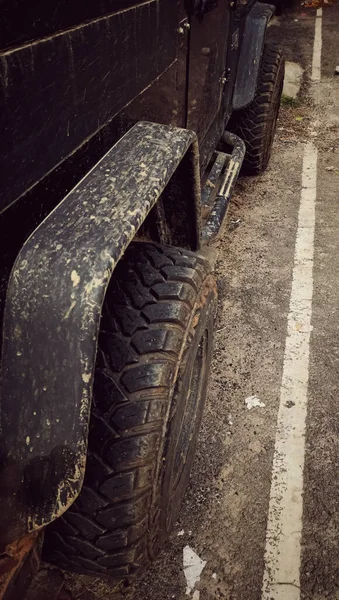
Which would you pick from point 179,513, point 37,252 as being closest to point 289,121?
point 179,513

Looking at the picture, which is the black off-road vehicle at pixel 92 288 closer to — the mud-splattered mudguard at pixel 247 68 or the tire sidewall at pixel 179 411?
the tire sidewall at pixel 179 411

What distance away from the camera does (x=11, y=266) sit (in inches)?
49.0

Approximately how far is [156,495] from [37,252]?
2.58 ft

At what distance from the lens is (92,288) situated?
44.7 inches

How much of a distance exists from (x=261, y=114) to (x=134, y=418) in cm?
336

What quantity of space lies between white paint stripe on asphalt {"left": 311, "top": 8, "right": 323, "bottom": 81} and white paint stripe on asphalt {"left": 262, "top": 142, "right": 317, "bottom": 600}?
4468mm

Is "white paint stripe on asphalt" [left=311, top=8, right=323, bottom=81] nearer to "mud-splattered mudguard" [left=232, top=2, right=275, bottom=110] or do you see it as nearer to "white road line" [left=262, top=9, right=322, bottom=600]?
"mud-splattered mudguard" [left=232, top=2, right=275, bottom=110]

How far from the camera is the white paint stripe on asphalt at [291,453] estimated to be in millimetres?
1897

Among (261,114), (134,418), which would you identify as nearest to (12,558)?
(134,418)

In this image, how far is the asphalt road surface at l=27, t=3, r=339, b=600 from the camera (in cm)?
187

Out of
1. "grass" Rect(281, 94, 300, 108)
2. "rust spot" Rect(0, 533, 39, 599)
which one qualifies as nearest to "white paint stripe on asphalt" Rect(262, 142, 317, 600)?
"rust spot" Rect(0, 533, 39, 599)

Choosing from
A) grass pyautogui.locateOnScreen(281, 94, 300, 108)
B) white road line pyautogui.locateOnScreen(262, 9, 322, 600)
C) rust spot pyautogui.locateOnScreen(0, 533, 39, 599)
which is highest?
grass pyautogui.locateOnScreen(281, 94, 300, 108)

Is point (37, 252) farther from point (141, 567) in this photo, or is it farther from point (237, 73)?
point (237, 73)

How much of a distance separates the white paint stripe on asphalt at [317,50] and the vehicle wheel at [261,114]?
3029 millimetres
